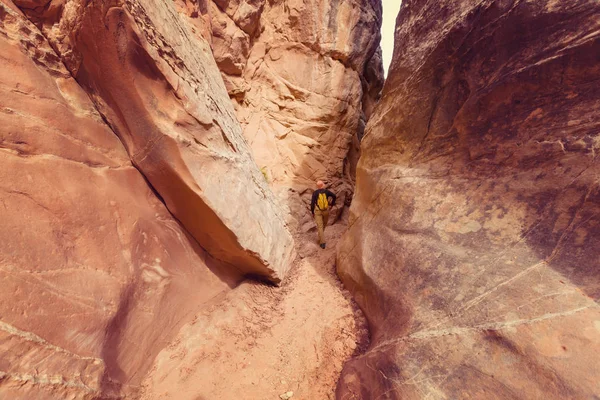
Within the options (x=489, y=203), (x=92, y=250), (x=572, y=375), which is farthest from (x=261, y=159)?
(x=572, y=375)

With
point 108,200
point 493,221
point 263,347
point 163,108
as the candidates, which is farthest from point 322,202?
point 108,200

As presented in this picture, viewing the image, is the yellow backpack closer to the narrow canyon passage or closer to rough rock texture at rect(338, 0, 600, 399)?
the narrow canyon passage

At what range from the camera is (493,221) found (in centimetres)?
207

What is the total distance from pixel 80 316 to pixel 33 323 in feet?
0.86

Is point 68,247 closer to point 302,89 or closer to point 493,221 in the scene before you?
point 493,221

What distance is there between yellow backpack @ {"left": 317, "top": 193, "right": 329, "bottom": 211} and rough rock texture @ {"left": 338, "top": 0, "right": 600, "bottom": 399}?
8.05 ft

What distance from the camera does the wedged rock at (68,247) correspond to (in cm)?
140

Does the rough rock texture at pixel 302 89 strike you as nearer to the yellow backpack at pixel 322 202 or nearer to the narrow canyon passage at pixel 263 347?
the yellow backpack at pixel 322 202

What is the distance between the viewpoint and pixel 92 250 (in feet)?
6.09

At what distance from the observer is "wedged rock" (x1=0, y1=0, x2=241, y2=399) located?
1.40 meters

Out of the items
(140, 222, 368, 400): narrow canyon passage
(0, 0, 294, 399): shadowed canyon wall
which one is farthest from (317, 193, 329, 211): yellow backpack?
(0, 0, 294, 399): shadowed canyon wall

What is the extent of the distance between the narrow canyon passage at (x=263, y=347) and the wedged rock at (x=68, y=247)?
256 millimetres

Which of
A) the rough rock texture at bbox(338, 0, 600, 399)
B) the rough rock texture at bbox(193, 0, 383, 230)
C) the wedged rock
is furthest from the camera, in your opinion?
the rough rock texture at bbox(193, 0, 383, 230)

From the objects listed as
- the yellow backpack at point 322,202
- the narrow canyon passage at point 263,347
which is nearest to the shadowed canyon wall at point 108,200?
the narrow canyon passage at point 263,347
